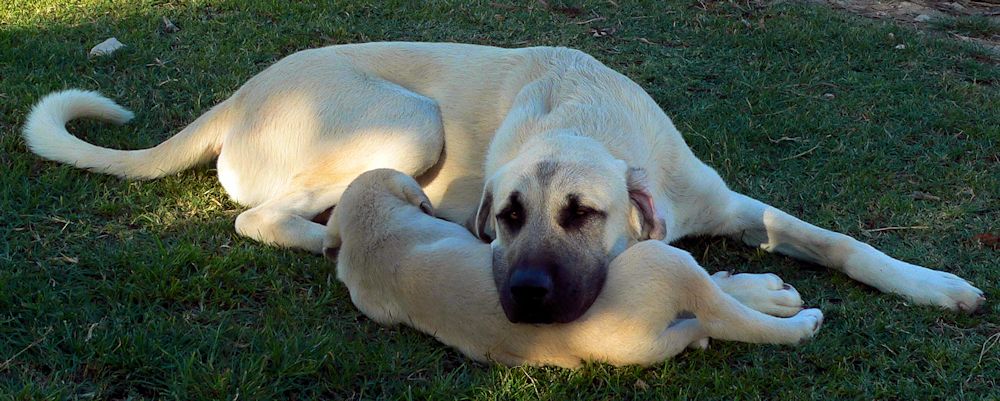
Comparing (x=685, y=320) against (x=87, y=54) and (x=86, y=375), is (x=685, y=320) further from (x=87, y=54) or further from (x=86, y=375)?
(x=87, y=54)

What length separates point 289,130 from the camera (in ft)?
14.7

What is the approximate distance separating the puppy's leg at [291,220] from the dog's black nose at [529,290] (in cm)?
121

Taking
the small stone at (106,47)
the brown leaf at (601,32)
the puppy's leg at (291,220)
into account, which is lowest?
the brown leaf at (601,32)

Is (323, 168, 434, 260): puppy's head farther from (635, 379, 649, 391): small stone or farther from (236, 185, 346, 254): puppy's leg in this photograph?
(635, 379, 649, 391): small stone

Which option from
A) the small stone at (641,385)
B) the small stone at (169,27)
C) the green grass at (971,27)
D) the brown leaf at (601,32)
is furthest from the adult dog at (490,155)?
the green grass at (971,27)

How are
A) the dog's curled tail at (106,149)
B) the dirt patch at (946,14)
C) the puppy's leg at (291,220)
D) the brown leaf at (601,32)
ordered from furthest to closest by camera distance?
1. the dirt patch at (946,14)
2. the brown leaf at (601,32)
3. the dog's curled tail at (106,149)
4. the puppy's leg at (291,220)

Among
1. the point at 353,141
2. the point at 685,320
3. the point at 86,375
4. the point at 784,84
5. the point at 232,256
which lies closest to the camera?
the point at 86,375

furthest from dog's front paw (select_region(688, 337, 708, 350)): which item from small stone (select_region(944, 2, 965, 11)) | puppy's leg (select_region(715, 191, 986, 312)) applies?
small stone (select_region(944, 2, 965, 11))

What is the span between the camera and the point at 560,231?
3.18 metres

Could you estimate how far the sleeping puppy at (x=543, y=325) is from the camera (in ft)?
9.48

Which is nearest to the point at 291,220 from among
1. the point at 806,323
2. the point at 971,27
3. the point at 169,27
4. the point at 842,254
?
the point at 806,323

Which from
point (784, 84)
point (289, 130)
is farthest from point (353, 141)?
point (784, 84)

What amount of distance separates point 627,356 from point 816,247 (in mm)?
1365

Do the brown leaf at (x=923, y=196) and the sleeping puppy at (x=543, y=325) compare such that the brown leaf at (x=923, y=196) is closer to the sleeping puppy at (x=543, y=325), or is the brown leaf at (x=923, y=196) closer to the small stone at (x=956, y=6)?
the sleeping puppy at (x=543, y=325)
